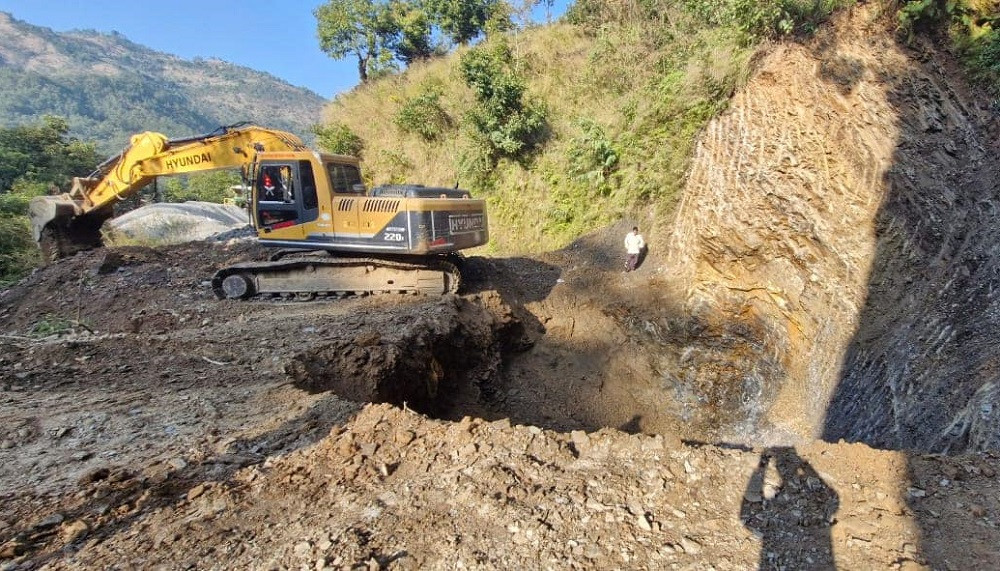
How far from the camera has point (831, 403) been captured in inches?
227

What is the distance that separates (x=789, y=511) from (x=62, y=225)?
11.7 m

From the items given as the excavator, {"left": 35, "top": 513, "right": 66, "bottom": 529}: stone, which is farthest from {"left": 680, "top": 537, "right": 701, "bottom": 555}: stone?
the excavator

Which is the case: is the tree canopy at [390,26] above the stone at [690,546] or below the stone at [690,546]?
above

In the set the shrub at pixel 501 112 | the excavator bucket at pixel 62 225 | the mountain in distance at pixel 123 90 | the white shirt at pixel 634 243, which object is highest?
the mountain in distance at pixel 123 90

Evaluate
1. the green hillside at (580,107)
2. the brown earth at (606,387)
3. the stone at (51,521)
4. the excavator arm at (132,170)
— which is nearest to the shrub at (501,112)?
the green hillside at (580,107)

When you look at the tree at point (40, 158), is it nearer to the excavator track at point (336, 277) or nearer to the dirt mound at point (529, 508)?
the excavator track at point (336, 277)

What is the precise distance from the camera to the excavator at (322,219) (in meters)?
6.61

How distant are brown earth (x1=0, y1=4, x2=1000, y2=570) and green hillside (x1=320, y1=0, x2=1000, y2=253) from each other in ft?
1.89

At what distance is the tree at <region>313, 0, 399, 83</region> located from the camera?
64.1 feet

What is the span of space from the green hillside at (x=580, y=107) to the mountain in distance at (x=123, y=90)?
37.6 meters

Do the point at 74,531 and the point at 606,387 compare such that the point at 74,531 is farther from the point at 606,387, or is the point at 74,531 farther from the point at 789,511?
the point at 606,387

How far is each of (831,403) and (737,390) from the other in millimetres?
1471

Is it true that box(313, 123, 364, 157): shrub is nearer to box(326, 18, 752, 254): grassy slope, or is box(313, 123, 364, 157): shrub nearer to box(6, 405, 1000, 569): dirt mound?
box(326, 18, 752, 254): grassy slope

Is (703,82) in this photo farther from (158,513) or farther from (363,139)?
(363,139)
